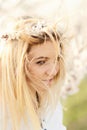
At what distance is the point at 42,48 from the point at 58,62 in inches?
3.8

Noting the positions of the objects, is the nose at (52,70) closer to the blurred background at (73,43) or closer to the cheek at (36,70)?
the cheek at (36,70)

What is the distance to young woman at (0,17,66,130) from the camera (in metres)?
1.89

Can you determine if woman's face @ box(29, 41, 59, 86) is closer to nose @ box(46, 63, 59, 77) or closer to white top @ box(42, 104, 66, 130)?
nose @ box(46, 63, 59, 77)

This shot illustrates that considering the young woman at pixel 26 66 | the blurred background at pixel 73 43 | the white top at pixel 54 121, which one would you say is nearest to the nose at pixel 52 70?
the young woman at pixel 26 66

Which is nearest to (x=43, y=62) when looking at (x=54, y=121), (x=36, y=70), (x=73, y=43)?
(x=36, y=70)

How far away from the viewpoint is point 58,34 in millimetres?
1936

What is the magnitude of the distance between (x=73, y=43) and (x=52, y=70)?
6.11ft

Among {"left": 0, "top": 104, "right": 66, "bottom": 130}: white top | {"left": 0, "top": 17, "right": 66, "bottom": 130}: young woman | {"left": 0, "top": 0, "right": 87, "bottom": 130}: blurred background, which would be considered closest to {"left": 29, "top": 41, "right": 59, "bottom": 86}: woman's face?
{"left": 0, "top": 17, "right": 66, "bottom": 130}: young woman

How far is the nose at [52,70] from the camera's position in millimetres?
1942

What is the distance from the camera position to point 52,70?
6.40 ft

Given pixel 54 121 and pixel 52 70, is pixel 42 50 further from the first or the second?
pixel 54 121

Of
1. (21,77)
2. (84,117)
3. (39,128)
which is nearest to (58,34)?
(21,77)

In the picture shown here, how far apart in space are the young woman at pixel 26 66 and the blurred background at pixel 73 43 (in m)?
1.60

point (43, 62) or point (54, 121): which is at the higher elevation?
point (43, 62)
